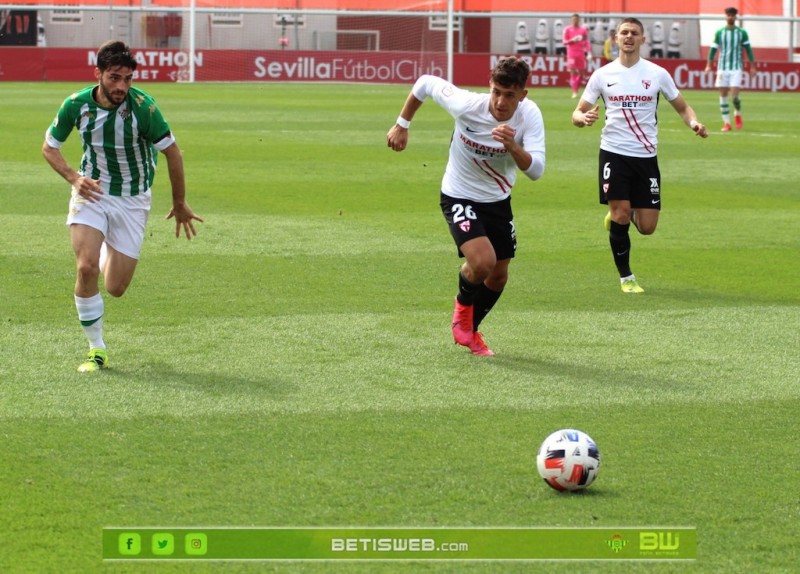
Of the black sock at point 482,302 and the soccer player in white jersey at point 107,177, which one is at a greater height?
the soccer player in white jersey at point 107,177

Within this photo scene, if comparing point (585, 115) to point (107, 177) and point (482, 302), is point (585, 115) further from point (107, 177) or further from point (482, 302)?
point (107, 177)

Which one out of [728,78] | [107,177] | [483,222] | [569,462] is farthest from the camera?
[728,78]

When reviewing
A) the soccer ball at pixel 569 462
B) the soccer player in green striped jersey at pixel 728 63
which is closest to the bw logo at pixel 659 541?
the soccer ball at pixel 569 462

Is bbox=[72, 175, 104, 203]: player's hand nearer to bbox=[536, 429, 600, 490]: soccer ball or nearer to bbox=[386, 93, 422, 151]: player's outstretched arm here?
bbox=[386, 93, 422, 151]: player's outstretched arm

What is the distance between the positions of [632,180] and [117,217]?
486 cm

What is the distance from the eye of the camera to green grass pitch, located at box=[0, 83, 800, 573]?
5543 millimetres

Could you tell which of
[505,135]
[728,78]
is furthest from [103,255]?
[728,78]

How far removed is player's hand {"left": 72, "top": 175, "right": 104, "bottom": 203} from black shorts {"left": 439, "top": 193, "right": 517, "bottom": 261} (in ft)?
7.45

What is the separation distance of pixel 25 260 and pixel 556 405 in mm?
6263

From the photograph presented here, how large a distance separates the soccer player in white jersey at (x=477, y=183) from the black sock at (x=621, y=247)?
238 centimetres

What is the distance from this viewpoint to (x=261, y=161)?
20.2m

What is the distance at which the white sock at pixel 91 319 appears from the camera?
809cm

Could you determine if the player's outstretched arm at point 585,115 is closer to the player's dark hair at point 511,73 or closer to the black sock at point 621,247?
the black sock at point 621,247

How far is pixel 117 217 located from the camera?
8320 mm
